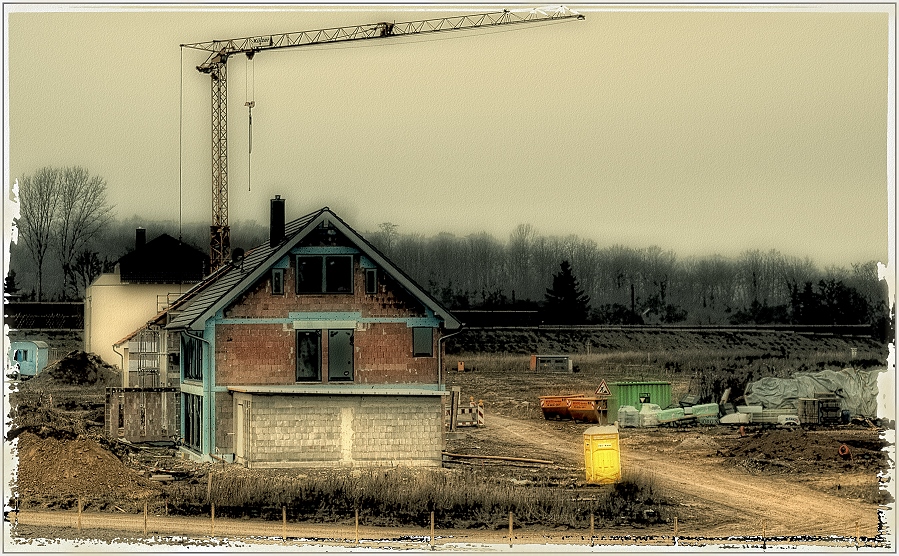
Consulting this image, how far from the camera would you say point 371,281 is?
36938 mm

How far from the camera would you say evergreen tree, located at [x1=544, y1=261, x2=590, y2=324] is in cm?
9312

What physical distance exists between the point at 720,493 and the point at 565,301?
2250 inches

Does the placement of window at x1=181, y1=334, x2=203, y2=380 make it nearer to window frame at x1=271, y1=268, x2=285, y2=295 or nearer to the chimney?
window frame at x1=271, y1=268, x2=285, y2=295

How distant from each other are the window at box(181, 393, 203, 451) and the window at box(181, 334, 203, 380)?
26.2 inches

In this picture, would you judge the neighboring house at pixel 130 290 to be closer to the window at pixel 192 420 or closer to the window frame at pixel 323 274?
the window at pixel 192 420

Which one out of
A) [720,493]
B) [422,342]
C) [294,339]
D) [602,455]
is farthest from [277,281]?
[720,493]

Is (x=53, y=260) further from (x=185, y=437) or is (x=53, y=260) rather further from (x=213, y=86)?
(x=185, y=437)

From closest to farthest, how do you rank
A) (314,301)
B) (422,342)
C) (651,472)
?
(314,301) < (422,342) < (651,472)

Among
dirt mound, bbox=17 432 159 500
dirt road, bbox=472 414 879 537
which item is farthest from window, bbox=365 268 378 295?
dirt road, bbox=472 414 879 537

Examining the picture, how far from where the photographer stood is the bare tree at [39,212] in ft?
227

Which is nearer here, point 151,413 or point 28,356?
point 151,413

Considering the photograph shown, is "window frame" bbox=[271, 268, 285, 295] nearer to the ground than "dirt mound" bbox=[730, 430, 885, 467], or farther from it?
farther from it

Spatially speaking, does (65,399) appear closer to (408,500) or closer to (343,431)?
(343,431)

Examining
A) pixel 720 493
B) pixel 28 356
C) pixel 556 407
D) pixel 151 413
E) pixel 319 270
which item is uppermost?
pixel 319 270
